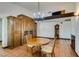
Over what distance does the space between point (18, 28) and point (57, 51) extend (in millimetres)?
915

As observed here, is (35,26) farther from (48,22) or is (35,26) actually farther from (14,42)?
(14,42)

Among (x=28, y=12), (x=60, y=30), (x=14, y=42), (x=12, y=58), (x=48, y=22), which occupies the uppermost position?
(x=28, y=12)

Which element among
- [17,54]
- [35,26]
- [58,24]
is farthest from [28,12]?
[17,54]

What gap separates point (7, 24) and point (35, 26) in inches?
22.3

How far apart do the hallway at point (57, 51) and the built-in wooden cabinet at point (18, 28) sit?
110 mm

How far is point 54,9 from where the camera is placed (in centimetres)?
241

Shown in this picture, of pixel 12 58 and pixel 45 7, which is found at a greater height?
pixel 45 7

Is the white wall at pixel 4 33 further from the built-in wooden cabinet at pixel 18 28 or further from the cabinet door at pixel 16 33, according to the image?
the cabinet door at pixel 16 33

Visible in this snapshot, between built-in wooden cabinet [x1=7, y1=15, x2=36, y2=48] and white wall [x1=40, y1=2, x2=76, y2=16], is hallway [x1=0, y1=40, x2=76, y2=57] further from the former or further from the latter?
white wall [x1=40, y1=2, x2=76, y2=16]

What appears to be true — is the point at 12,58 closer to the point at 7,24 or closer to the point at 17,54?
the point at 17,54

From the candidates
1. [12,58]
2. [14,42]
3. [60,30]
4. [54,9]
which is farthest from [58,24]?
[12,58]

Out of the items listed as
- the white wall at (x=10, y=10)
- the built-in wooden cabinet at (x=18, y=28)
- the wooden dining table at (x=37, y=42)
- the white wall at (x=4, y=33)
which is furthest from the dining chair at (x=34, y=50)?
the white wall at (x=10, y=10)

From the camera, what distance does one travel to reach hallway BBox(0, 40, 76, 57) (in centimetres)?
236

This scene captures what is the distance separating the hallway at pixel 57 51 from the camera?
236 centimetres
